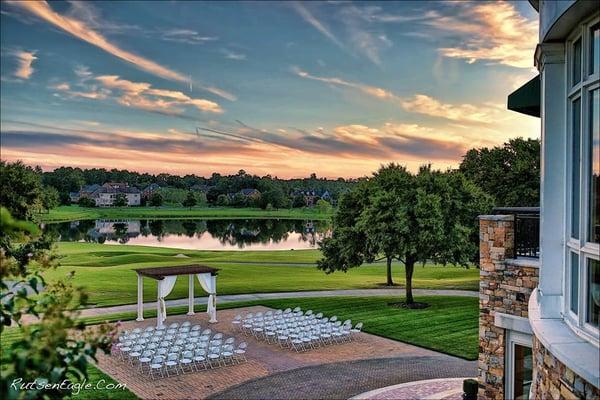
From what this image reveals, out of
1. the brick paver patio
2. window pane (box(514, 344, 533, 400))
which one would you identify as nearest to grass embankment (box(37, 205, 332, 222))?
the brick paver patio

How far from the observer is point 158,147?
71.1 meters

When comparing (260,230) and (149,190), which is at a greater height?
(149,190)

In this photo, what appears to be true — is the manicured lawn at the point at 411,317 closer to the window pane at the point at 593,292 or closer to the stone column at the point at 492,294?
the stone column at the point at 492,294

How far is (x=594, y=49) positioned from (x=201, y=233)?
83.4 m

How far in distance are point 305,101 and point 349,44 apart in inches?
409

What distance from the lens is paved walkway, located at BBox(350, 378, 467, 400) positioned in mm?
13031

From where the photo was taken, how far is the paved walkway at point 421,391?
1303 cm

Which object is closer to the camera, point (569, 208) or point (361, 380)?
point (569, 208)

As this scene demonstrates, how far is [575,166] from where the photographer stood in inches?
211

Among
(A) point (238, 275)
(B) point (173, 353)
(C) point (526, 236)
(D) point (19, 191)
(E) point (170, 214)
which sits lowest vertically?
(A) point (238, 275)

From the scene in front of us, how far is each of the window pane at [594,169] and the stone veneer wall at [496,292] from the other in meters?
5.42

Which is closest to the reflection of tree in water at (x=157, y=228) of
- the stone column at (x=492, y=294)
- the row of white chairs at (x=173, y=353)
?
the row of white chairs at (x=173, y=353)

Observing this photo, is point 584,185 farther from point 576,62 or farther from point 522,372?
point 522,372

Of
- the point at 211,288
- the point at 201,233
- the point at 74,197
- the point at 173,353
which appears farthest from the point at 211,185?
the point at 173,353
